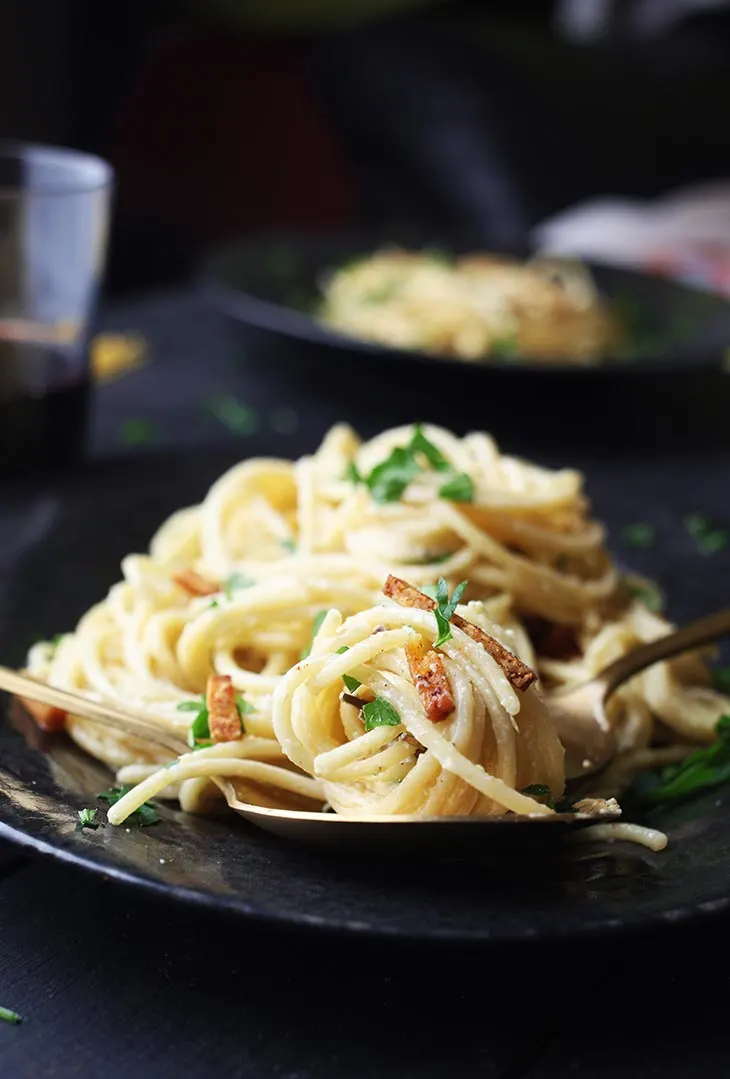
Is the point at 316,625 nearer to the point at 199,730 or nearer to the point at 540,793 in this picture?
the point at 199,730

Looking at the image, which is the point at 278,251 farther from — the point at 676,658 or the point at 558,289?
the point at 676,658

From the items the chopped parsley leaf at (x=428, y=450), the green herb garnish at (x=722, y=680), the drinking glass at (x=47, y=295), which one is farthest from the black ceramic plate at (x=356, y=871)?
the drinking glass at (x=47, y=295)

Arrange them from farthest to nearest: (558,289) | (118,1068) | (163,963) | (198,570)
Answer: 1. (558,289)
2. (198,570)
3. (163,963)
4. (118,1068)

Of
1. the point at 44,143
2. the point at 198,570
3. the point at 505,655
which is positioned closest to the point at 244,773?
the point at 505,655

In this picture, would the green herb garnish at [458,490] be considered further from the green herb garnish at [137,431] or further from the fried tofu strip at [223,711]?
the green herb garnish at [137,431]

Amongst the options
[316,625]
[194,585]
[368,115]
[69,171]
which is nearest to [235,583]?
[194,585]

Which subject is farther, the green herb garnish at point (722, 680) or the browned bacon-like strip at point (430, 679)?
the green herb garnish at point (722, 680)
